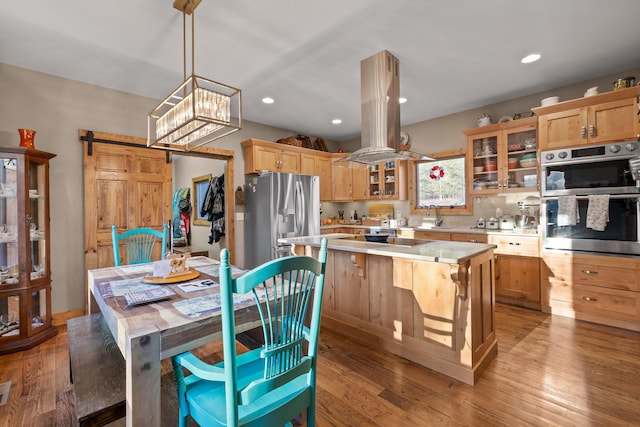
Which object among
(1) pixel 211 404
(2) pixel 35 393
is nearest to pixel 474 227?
(1) pixel 211 404

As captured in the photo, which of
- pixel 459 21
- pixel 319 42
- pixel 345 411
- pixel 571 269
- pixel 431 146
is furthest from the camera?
pixel 431 146

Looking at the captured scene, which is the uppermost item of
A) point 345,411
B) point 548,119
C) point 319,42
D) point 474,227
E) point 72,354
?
point 319,42

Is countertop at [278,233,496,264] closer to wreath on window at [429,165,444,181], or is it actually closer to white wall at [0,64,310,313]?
wreath on window at [429,165,444,181]

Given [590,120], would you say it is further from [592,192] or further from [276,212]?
[276,212]

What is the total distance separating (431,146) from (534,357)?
3.35 meters

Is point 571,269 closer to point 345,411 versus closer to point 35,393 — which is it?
point 345,411

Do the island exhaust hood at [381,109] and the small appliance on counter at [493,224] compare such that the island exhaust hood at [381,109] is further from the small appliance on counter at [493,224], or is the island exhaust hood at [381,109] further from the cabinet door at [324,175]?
the cabinet door at [324,175]

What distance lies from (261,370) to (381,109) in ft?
8.14

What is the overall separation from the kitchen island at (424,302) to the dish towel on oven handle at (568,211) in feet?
4.77

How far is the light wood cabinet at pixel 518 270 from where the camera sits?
343 centimetres

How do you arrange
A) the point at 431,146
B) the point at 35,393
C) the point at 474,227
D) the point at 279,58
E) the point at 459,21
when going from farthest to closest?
the point at 431,146 < the point at 474,227 < the point at 279,58 < the point at 459,21 < the point at 35,393

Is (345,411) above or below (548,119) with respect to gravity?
below

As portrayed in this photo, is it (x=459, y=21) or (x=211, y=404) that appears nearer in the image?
(x=211, y=404)

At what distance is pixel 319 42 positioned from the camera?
2582mm
